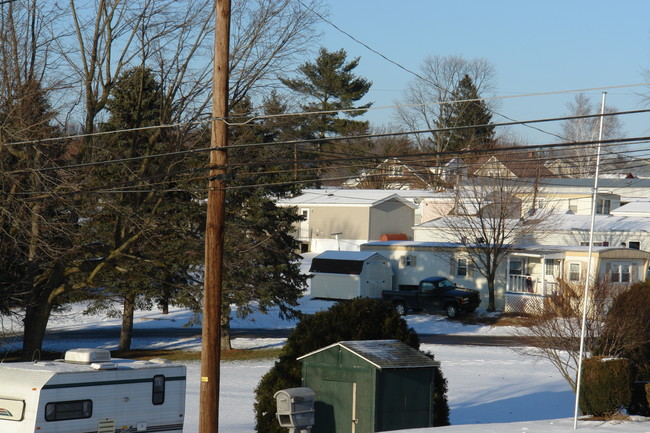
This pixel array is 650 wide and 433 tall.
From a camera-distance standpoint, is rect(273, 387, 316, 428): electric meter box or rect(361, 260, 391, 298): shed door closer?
rect(273, 387, 316, 428): electric meter box

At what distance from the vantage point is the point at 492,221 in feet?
147

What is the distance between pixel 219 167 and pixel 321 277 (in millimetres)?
35192

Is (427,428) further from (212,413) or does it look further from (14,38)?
(14,38)

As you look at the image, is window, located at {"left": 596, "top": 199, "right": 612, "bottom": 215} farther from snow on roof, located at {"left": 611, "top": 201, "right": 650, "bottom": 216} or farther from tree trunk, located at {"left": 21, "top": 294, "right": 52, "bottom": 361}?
tree trunk, located at {"left": 21, "top": 294, "right": 52, "bottom": 361}

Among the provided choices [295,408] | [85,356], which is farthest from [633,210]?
[85,356]

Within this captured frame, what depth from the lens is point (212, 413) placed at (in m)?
13.0

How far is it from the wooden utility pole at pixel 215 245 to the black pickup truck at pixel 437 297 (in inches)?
1198

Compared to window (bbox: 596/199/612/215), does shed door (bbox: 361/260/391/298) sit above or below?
below

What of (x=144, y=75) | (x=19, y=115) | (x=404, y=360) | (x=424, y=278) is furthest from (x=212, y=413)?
(x=424, y=278)

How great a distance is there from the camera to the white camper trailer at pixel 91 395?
13.5m

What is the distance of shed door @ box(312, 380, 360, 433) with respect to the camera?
14.8 metres

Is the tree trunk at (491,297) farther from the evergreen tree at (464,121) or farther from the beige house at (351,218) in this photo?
the evergreen tree at (464,121)

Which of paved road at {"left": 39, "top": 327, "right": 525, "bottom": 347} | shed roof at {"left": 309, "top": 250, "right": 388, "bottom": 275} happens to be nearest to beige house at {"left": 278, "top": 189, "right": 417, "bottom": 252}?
shed roof at {"left": 309, "top": 250, "right": 388, "bottom": 275}

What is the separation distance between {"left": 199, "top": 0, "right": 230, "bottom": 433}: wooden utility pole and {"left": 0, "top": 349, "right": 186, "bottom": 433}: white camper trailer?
225cm
